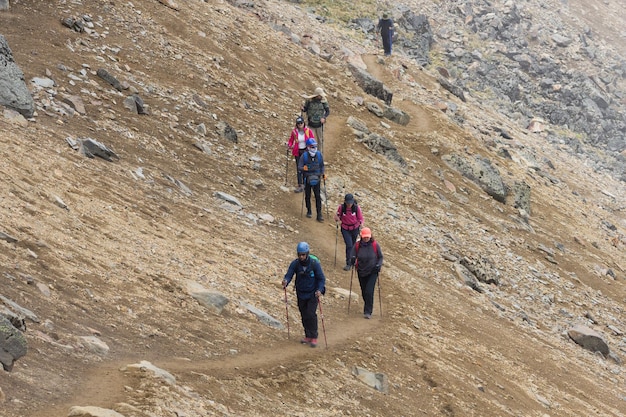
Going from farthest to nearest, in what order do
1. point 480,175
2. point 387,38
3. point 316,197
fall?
point 387,38 < point 480,175 < point 316,197

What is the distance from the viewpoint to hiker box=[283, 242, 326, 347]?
1372cm

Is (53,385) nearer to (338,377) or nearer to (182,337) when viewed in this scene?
(182,337)

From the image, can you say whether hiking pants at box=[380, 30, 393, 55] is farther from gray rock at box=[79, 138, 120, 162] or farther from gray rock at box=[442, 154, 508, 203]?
gray rock at box=[79, 138, 120, 162]

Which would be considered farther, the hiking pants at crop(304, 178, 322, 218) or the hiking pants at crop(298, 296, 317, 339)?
the hiking pants at crop(304, 178, 322, 218)

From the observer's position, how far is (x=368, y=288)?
16641 millimetres

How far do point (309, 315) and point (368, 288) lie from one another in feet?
9.54

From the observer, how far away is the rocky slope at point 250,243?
38.0 feet

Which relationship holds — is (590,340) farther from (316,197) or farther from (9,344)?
(9,344)

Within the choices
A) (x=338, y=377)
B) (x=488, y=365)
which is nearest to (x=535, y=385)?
(x=488, y=365)

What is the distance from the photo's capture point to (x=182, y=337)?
40.8 feet

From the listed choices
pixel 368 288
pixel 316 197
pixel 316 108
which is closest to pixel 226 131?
pixel 316 108

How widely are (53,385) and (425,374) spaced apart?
8.02 metres

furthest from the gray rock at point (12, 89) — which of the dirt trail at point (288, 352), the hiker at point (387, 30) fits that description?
the hiker at point (387, 30)

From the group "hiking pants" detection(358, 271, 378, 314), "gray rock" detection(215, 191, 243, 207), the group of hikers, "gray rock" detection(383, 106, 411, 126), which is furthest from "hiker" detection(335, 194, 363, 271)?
"gray rock" detection(383, 106, 411, 126)
